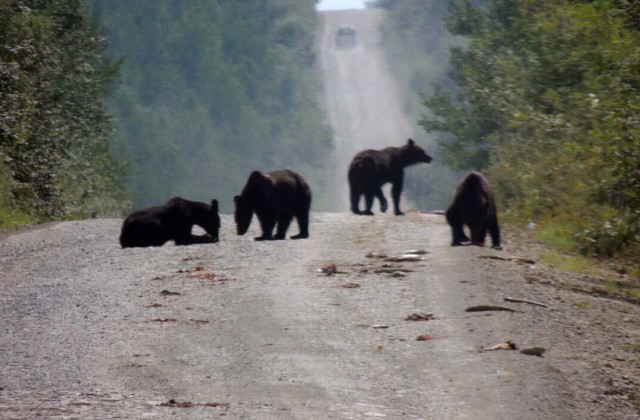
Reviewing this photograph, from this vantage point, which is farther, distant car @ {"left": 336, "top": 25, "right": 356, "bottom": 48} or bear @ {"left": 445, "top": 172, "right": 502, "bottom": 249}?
distant car @ {"left": 336, "top": 25, "right": 356, "bottom": 48}

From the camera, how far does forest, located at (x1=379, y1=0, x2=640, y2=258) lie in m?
16.9

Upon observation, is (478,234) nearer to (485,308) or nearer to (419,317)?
(485,308)

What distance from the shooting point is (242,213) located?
1845cm

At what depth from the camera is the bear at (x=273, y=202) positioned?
58.5 ft

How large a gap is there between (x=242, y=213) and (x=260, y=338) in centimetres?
830

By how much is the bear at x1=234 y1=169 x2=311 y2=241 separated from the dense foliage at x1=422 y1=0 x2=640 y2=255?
13.2 feet

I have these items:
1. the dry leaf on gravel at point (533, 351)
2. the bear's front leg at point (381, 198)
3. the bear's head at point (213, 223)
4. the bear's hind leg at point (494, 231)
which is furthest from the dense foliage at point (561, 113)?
the dry leaf on gravel at point (533, 351)

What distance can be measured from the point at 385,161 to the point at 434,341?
13.6m

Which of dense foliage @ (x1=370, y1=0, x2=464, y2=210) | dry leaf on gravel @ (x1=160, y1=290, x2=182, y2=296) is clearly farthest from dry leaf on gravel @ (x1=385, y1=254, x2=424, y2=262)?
dense foliage @ (x1=370, y1=0, x2=464, y2=210)

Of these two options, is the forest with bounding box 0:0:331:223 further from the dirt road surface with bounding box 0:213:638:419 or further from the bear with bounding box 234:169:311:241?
the dirt road surface with bounding box 0:213:638:419

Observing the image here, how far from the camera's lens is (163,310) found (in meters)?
11.8

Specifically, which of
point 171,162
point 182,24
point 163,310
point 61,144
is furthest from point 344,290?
point 182,24

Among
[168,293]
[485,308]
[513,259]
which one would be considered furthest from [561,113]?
[485,308]

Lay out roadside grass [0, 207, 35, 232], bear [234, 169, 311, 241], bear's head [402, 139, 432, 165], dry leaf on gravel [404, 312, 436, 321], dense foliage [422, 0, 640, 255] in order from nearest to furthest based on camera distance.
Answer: dry leaf on gravel [404, 312, 436, 321] → dense foliage [422, 0, 640, 255] → bear [234, 169, 311, 241] → roadside grass [0, 207, 35, 232] → bear's head [402, 139, 432, 165]
